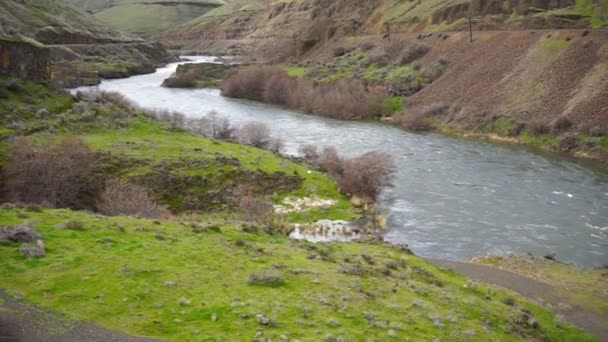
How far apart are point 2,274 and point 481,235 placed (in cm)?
2220

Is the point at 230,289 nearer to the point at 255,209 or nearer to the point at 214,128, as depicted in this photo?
the point at 255,209

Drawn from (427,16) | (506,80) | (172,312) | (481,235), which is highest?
(427,16)

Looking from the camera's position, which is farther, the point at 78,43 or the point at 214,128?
the point at 78,43

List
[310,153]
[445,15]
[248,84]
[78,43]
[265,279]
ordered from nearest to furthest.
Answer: [265,279] < [310,153] < [248,84] < [445,15] < [78,43]

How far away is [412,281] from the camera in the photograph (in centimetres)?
1941

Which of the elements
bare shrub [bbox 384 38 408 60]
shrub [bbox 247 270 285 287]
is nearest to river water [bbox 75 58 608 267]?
shrub [bbox 247 270 285 287]

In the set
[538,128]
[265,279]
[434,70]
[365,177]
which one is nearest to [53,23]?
[434,70]

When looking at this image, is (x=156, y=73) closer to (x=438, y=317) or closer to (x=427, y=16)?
(x=427, y=16)

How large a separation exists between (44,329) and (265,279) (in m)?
5.76

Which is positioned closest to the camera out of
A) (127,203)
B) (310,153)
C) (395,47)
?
(127,203)

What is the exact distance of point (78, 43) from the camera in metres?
125

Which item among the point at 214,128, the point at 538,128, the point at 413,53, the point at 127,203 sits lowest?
the point at 127,203

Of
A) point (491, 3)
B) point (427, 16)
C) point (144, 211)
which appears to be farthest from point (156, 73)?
point (144, 211)

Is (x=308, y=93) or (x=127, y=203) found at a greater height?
(x=308, y=93)
